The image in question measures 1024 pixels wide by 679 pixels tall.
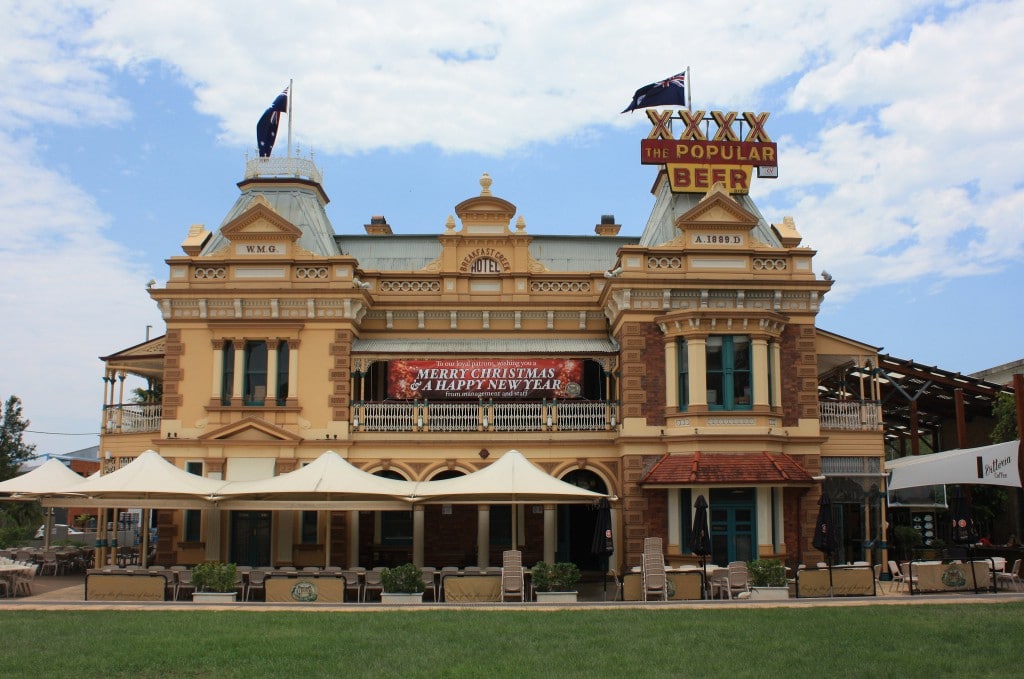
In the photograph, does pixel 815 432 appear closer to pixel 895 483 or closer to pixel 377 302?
pixel 895 483

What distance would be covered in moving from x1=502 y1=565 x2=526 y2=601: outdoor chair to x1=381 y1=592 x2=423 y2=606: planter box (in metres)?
1.74

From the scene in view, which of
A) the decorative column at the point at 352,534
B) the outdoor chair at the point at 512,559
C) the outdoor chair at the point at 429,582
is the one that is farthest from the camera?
the decorative column at the point at 352,534

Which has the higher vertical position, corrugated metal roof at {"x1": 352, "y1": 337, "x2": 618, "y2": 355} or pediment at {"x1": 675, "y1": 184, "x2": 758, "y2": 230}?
pediment at {"x1": 675, "y1": 184, "x2": 758, "y2": 230}

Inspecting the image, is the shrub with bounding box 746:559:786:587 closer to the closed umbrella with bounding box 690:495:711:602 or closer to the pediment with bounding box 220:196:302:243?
the closed umbrella with bounding box 690:495:711:602

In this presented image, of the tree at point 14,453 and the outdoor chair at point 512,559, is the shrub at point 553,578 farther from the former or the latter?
the tree at point 14,453

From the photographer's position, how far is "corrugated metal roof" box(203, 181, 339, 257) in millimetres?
29219

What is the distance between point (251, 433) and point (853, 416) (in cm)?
1614

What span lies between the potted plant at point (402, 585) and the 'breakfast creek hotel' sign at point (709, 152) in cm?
1390

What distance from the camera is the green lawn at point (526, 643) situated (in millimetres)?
13070

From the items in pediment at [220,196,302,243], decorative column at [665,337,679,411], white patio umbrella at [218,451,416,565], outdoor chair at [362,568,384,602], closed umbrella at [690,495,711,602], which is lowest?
outdoor chair at [362,568,384,602]

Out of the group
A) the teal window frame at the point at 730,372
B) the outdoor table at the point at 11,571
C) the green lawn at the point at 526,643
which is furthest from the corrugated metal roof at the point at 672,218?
the outdoor table at the point at 11,571

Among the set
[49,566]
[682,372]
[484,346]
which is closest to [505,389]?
[484,346]

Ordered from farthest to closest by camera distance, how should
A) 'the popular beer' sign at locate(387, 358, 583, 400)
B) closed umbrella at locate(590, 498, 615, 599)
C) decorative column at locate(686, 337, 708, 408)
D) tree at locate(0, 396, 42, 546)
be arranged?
tree at locate(0, 396, 42, 546) → 'the popular beer' sign at locate(387, 358, 583, 400) → decorative column at locate(686, 337, 708, 408) → closed umbrella at locate(590, 498, 615, 599)

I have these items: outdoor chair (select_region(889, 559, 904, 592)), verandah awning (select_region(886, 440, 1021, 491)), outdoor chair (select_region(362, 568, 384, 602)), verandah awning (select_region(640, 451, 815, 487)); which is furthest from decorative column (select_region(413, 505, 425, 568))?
verandah awning (select_region(886, 440, 1021, 491))
